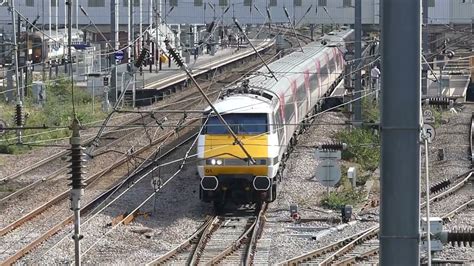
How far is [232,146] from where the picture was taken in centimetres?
1669

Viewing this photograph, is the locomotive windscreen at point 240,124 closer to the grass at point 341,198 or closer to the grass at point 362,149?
the grass at point 341,198

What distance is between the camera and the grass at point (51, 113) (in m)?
25.0

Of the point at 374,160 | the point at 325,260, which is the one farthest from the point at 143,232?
the point at 374,160

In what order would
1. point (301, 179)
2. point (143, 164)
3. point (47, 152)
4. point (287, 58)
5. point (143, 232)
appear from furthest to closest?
point (287, 58)
point (47, 152)
point (143, 164)
point (301, 179)
point (143, 232)

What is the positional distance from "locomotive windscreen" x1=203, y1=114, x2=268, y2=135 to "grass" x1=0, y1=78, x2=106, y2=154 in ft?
22.4

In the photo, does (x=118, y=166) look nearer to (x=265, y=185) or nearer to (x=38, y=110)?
(x=265, y=185)

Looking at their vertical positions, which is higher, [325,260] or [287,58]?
[287,58]

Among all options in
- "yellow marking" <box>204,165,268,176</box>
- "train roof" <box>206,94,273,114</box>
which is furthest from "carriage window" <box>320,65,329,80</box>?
"yellow marking" <box>204,165,268,176</box>

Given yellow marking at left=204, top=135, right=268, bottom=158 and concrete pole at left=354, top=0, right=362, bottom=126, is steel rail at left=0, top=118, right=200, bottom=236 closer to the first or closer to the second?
yellow marking at left=204, top=135, right=268, bottom=158

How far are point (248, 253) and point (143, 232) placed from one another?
2110mm

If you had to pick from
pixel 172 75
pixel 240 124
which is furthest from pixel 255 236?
pixel 172 75

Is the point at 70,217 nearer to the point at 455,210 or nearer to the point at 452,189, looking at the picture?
the point at 455,210

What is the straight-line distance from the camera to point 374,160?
22547 mm

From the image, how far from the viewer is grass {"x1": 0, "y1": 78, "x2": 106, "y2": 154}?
25.0m
